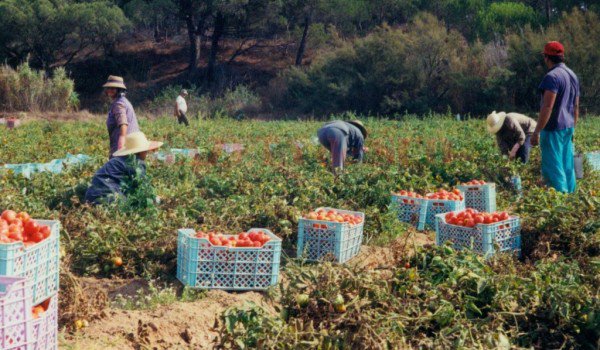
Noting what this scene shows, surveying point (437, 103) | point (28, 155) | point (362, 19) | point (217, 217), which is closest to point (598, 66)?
point (437, 103)

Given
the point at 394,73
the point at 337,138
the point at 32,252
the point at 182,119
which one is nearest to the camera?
the point at 32,252

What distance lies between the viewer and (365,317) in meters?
3.82

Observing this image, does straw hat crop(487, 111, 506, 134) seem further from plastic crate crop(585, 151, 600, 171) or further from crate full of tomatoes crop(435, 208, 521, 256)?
crate full of tomatoes crop(435, 208, 521, 256)

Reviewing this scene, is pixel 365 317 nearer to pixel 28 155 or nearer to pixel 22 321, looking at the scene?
pixel 22 321

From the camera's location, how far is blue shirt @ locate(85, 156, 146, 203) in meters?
7.40

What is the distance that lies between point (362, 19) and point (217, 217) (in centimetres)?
3319

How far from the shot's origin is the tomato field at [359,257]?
3.93 meters

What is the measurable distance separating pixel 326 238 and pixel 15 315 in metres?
3.35

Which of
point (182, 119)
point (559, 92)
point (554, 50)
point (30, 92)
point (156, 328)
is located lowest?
point (30, 92)

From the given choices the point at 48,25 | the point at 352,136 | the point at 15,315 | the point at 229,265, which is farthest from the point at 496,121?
the point at 48,25

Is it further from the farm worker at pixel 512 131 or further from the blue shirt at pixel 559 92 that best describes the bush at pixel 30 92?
the blue shirt at pixel 559 92

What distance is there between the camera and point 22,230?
4.34 metres

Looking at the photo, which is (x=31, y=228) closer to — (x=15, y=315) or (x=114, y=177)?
(x=15, y=315)

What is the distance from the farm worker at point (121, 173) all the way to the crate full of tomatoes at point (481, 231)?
297 centimetres
